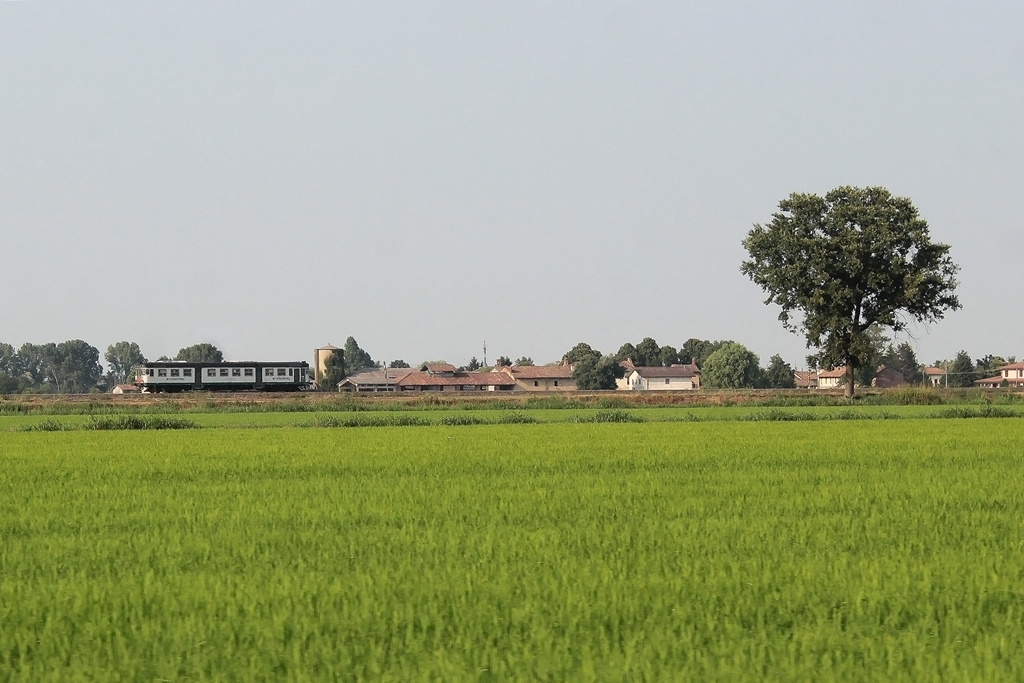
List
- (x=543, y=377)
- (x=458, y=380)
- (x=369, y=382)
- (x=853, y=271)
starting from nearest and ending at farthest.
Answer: (x=853, y=271) → (x=458, y=380) → (x=369, y=382) → (x=543, y=377)

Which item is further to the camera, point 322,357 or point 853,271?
point 322,357

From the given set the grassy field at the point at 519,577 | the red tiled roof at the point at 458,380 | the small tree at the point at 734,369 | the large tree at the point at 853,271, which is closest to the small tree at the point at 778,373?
the small tree at the point at 734,369

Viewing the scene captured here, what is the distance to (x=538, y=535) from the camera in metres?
12.3

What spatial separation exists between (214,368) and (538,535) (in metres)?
98.3

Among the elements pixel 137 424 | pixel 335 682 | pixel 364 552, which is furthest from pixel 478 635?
pixel 137 424

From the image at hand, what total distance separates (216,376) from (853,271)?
5933 centimetres

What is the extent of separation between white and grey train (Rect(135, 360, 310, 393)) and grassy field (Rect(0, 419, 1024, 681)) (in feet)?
285

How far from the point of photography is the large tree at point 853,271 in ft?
274

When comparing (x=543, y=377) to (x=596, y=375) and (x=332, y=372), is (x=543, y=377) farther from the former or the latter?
(x=332, y=372)

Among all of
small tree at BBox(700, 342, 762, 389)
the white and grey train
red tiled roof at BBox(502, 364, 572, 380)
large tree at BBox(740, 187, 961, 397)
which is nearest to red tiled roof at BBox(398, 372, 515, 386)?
red tiled roof at BBox(502, 364, 572, 380)

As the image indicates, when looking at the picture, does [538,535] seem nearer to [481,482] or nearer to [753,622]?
[753,622]

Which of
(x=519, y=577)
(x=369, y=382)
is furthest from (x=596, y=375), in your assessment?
(x=519, y=577)

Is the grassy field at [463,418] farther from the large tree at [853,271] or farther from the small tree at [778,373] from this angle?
the small tree at [778,373]

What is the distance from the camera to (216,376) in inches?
4186
